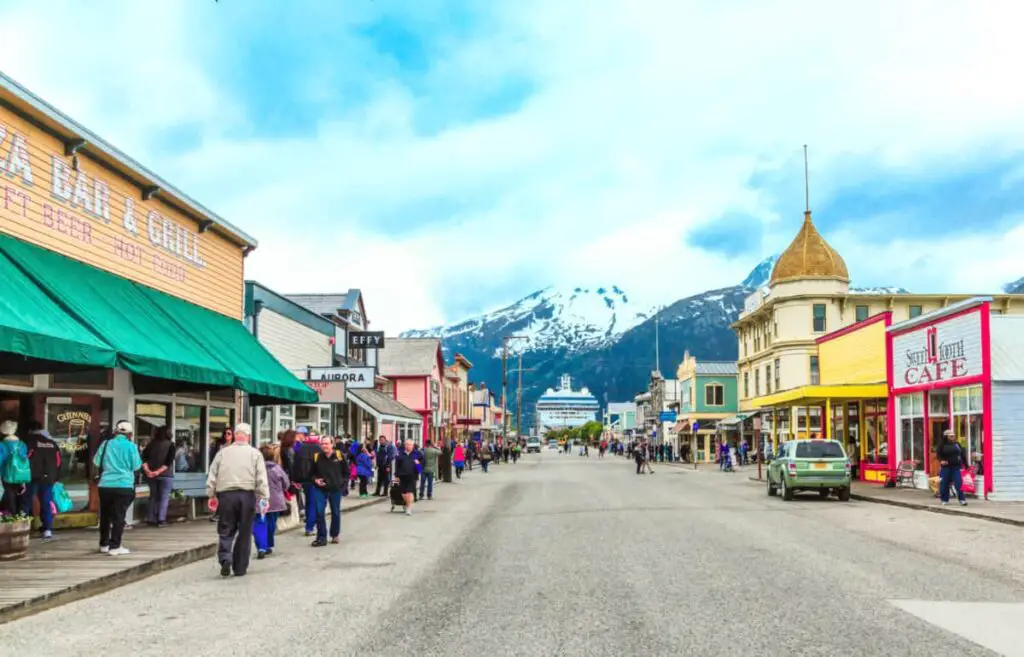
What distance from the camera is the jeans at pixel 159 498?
17.5 m

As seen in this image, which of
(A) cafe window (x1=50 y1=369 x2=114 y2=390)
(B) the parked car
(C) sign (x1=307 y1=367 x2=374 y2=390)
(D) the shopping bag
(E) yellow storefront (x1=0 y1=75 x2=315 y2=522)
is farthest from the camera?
(B) the parked car

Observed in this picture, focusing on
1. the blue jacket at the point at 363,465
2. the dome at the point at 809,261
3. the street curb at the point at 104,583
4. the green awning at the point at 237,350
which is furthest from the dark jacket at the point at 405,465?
the dome at the point at 809,261

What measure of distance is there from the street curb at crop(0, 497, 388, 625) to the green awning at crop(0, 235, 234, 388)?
8.69 feet

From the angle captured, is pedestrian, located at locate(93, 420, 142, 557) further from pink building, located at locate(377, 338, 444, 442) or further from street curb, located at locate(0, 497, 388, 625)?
pink building, located at locate(377, 338, 444, 442)

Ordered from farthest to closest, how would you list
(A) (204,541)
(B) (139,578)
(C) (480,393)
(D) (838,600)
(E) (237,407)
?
1. (C) (480,393)
2. (E) (237,407)
3. (A) (204,541)
4. (B) (139,578)
5. (D) (838,600)

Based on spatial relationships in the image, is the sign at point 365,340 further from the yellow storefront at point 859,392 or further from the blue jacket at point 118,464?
the blue jacket at point 118,464

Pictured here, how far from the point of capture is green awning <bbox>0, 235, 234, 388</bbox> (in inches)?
545

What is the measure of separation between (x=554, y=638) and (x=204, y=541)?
28.3ft

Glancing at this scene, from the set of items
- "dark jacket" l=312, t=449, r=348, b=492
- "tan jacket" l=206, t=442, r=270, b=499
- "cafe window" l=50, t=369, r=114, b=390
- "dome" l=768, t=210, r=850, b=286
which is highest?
"dome" l=768, t=210, r=850, b=286

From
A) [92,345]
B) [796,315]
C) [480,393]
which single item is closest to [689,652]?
[92,345]

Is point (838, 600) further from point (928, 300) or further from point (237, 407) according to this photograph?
point (928, 300)

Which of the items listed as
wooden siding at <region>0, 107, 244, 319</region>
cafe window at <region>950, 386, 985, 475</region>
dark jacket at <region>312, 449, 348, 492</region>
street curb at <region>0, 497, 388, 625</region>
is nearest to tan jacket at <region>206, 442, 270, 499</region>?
street curb at <region>0, 497, 388, 625</region>

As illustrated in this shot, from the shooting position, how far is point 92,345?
13.0 meters

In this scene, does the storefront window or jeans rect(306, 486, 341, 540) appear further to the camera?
the storefront window
